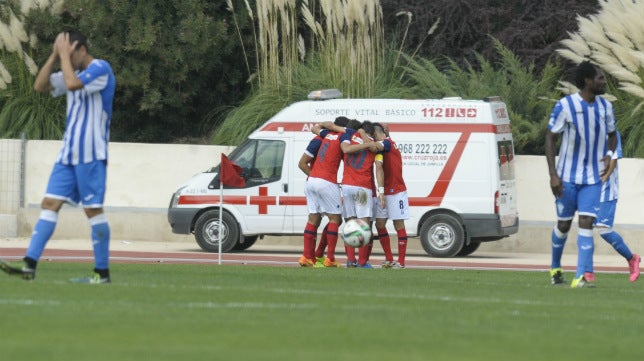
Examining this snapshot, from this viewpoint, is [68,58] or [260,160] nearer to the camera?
[68,58]

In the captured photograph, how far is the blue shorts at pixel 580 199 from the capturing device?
1302 cm

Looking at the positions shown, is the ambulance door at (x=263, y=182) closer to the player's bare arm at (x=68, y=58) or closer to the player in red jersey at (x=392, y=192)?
the player in red jersey at (x=392, y=192)

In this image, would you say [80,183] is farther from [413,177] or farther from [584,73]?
[413,177]

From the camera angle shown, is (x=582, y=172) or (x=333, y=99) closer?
(x=582, y=172)

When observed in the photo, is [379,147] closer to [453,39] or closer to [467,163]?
[467,163]

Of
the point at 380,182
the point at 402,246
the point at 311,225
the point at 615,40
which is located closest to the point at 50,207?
the point at 311,225

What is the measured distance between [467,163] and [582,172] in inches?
366

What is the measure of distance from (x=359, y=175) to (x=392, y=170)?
560 millimetres

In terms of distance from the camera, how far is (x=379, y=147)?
56.6 ft

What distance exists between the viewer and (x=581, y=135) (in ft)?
42.8

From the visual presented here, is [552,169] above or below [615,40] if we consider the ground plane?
below

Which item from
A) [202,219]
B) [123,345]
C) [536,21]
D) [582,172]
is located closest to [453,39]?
[536,21]

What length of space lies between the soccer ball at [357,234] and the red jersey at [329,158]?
769 millimetres

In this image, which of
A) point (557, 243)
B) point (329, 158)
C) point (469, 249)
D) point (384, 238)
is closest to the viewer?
point (557, 243)
